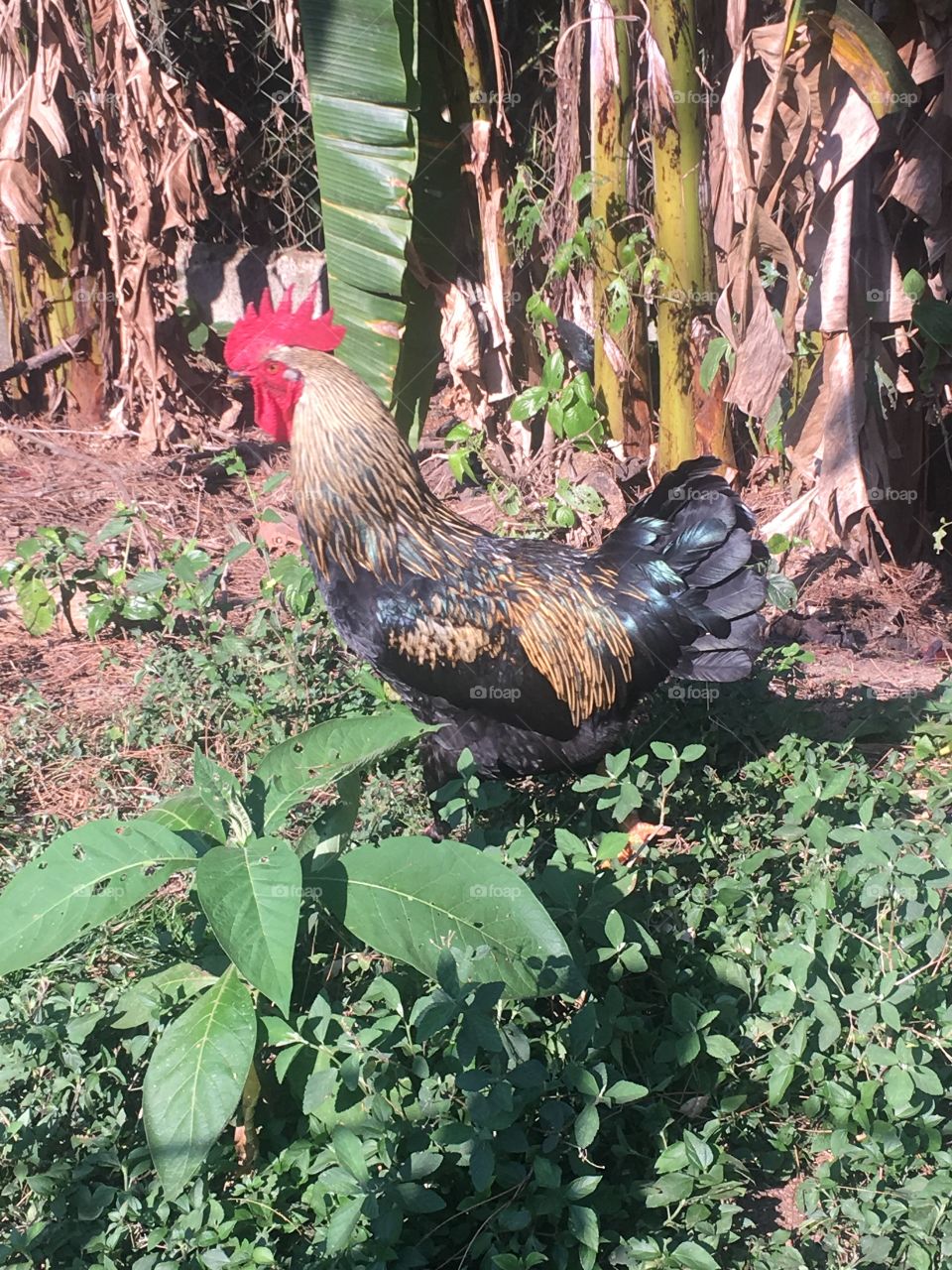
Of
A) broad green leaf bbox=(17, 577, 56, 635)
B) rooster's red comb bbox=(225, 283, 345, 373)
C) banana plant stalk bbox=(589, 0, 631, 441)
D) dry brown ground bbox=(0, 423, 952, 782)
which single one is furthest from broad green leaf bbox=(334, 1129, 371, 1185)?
banana plant stalk bbox=(589, 0, 631, 441)

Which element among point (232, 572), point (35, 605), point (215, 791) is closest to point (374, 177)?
point (232, 572)

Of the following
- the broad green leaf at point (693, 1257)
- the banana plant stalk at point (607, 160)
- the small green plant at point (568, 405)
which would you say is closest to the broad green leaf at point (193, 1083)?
the broad green leaf at point (693, 1257)

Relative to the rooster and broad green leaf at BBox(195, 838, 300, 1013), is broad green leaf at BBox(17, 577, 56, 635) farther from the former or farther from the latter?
broad green leaf at BBox(195, 838, 300, 1013)

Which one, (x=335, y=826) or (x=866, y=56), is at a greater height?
(x=866, y=56)

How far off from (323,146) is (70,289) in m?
2.66

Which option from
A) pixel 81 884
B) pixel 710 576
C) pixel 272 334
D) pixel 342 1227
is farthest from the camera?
pixel 272 334

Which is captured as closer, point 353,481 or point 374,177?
point 353,481

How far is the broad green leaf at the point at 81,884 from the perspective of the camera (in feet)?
6.99

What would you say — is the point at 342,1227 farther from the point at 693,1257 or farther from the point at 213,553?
the point at 213,553

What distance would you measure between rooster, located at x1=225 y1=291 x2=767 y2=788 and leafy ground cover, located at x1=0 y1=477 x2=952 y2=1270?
470 millimetres

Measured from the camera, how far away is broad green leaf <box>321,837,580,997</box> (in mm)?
2172

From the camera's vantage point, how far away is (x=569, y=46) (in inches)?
202

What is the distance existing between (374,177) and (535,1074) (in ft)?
12.6

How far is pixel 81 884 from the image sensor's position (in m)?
2.17
